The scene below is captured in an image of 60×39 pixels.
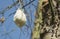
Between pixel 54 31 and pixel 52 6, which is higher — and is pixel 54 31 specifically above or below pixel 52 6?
below

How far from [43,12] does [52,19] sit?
8 cm

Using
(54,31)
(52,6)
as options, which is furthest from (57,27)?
(52,6)

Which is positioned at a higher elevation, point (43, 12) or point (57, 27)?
point (43, 12)

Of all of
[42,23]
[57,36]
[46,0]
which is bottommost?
[57,36]

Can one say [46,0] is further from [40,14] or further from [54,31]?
[54,31]

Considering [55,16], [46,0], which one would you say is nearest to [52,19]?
[55,16]

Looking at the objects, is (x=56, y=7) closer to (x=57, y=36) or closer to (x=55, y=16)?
(x=55, y=16)

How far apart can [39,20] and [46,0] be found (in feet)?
0.51

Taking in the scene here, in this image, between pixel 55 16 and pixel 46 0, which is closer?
pixel 55 16

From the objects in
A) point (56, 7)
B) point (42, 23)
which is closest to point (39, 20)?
point (42, 23)

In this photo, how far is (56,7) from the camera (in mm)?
1060

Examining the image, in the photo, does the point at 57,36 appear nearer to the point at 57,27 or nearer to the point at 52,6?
the point at 57,27

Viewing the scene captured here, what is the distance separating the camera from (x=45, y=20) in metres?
1.06

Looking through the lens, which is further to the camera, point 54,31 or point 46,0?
point 46,0
